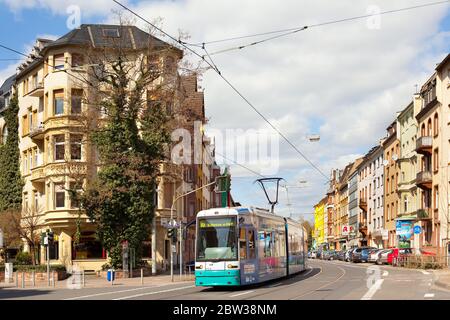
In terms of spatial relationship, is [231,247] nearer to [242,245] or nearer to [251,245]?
[242,245]

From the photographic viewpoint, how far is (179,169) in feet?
144

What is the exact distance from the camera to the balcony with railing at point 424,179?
57266 millimetres

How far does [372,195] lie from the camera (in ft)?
290

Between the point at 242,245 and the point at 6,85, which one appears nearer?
the point at 242,245

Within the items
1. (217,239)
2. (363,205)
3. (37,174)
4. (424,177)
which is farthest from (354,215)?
(217,239)

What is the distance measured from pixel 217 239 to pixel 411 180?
46.1 meters

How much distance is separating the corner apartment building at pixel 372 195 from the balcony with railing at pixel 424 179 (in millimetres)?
21701

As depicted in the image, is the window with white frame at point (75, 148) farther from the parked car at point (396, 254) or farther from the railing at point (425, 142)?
the railing at point (425, 142)

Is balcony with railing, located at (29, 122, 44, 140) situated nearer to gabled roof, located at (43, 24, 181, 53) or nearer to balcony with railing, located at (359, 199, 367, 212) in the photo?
gabled roof, located at (43, 24, 181, 53)

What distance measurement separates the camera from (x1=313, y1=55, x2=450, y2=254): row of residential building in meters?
53.9

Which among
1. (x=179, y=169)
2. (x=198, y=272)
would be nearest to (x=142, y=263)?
(x=179, y=169)
